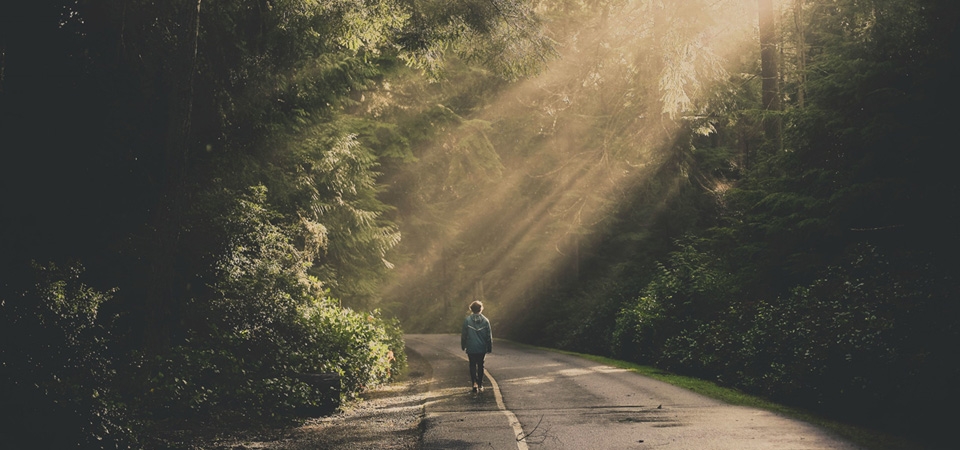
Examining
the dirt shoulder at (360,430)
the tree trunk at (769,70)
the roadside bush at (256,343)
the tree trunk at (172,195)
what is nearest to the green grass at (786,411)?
the dirt shoulder at (360,430)

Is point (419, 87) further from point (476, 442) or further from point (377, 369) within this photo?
point (476, 442)

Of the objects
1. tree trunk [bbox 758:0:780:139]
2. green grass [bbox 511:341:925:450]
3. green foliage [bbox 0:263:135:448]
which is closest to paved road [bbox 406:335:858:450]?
green grass [bbox 511:341:925:450]

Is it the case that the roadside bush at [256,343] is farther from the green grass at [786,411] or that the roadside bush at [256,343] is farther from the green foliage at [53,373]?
the green grass at [786,411]

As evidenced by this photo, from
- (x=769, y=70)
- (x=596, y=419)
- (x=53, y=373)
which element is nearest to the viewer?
(x=53, y=373)

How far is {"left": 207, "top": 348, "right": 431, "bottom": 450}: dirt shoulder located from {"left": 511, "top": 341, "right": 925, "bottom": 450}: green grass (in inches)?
225

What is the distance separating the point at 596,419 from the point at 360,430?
143 inches

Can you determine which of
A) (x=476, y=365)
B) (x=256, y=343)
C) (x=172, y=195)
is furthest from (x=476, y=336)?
(x=172, y=195)

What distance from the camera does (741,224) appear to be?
20.5 meters

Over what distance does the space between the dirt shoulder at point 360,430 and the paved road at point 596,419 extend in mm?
331

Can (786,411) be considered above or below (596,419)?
above

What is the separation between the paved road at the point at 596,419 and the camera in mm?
9773

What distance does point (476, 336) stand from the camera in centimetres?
1647

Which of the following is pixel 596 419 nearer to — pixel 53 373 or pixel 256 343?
pixel 256 343

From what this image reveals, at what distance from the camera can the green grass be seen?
964cm
